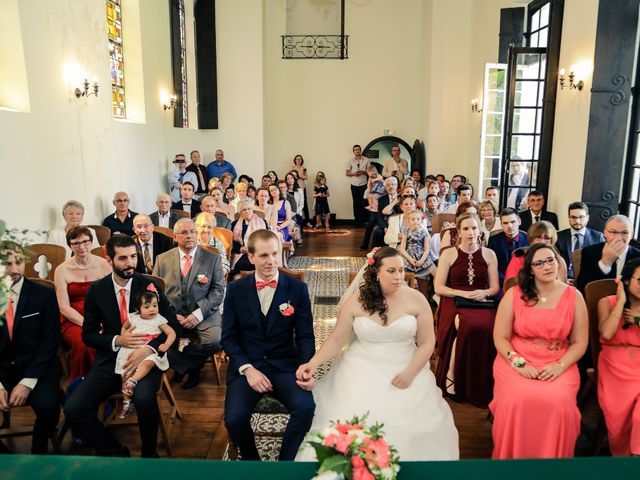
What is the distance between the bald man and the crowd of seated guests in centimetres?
71

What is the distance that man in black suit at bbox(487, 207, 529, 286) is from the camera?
4969mm

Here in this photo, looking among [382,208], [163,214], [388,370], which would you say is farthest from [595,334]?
[382,208]

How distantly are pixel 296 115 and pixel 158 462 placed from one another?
12.1 meters

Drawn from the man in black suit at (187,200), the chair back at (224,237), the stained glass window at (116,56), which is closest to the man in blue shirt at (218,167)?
the man in black suit at (187,200)

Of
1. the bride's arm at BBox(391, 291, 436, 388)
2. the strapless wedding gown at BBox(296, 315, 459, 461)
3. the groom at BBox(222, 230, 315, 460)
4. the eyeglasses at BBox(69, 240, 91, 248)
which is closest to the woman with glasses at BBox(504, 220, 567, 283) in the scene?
the bride's arm at BBox(391, 291, 436, 388)

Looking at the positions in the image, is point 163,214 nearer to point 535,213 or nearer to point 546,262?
point 535,213

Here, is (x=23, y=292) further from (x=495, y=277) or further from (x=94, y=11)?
(x=94, y=11)

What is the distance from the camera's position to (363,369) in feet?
10.3

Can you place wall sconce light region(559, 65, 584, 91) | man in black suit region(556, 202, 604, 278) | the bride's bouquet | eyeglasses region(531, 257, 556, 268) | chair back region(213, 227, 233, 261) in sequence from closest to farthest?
the bride's bouquet → eyeglasses region(531, 257, 556, 268) → man in black suit region(556, 202, 604, 278) → chair back region(213, 227, 233, 261) → wall sconce light region(559, 65, 584, 91)

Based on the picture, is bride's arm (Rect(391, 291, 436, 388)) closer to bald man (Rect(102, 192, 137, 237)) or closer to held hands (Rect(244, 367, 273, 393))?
held hands (Rect(244, 367, 273, 393))

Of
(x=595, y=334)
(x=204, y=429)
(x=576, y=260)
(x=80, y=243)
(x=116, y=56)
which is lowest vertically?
(x=204, y=429)

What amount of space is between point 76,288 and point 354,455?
3052 mm

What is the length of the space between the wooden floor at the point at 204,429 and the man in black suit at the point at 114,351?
259 mm

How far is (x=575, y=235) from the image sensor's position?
4996 mm
